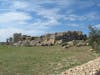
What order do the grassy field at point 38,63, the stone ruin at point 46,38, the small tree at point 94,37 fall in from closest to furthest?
1. the grassy field at point 38,63
2. the small tree at point 94,37
3. the stone ruin at point 46,38

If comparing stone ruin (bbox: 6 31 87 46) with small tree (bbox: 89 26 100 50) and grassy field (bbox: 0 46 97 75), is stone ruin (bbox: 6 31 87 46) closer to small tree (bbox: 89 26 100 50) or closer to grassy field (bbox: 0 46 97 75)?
small tree (bbox: 89 26 100 50)

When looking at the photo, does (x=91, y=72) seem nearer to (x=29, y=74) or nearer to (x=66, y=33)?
(x=29, y=74)

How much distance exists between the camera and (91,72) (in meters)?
19.8

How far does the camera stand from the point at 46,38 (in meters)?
114

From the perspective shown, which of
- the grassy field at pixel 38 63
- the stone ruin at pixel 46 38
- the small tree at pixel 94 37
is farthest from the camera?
the stone ruin at pixel 46 38

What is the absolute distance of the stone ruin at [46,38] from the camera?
10519cm

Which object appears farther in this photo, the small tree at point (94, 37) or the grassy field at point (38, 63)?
the small tree at point (94, 37)

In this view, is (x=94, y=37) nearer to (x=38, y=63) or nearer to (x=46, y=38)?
(x=38, y=63)

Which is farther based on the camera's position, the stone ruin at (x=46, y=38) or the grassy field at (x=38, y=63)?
the stone ruin at (x=46, y=38)

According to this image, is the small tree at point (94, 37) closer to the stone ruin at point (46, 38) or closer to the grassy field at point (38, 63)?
the grassy field at point (38, 63)

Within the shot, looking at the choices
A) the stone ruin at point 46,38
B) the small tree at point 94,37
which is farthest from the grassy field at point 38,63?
the stone ruin at point 46,38

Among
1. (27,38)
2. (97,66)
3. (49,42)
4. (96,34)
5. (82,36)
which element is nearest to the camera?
(97,66)

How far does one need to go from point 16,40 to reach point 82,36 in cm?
2574


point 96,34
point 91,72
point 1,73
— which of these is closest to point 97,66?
point 91,72
